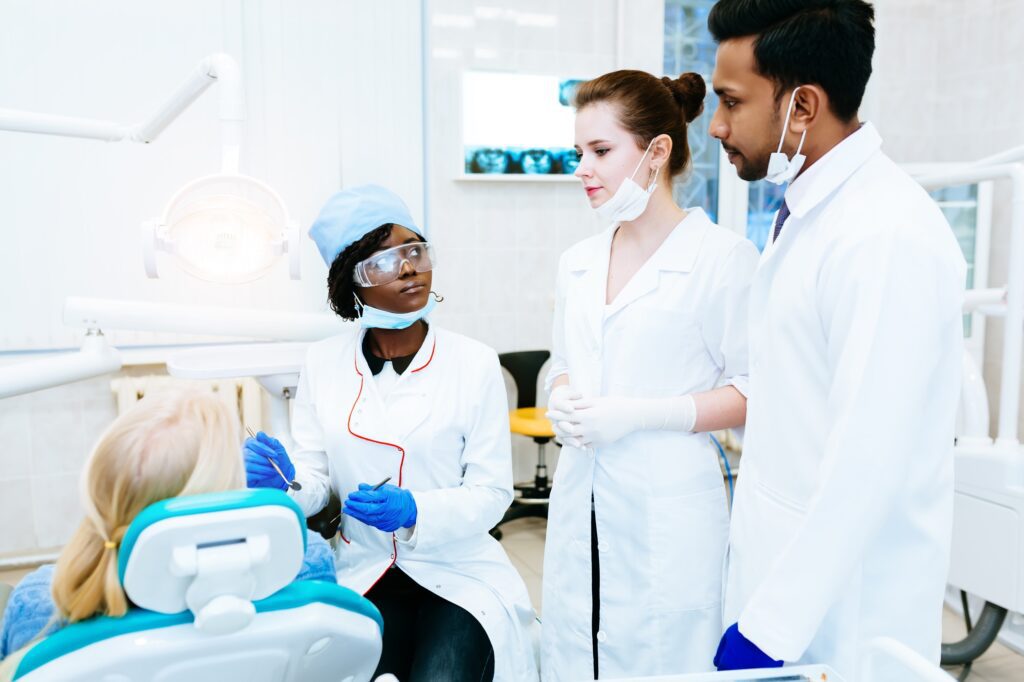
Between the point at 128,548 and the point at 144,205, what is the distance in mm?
2370

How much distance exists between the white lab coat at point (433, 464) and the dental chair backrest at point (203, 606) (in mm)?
568

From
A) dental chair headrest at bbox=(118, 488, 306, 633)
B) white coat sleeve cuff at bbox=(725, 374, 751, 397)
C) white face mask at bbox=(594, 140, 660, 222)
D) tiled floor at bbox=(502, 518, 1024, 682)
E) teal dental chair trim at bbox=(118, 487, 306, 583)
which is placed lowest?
tiled floor at bbox=(502, 518, 1024, 682)

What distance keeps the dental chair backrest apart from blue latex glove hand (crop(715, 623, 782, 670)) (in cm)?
54

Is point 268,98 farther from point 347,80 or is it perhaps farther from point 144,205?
point 144,205

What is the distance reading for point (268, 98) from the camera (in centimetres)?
293

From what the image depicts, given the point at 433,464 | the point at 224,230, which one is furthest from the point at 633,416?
the point at 224,230

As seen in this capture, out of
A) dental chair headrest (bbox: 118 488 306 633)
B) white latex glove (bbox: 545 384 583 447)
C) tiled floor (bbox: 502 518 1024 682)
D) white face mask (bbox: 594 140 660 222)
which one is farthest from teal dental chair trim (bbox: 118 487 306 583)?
tiled floor (bbox: 502 518 1024 682)

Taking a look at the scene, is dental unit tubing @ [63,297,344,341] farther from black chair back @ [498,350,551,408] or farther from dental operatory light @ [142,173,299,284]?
black chair back @ [498,350,551,408]

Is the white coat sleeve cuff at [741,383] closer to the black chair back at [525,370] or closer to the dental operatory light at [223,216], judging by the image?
the dental operatory light at [223,216]

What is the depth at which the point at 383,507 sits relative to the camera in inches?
51.6

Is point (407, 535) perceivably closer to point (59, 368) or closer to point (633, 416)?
point (633, 416)

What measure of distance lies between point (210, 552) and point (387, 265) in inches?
33.6

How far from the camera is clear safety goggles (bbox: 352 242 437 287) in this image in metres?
1.54

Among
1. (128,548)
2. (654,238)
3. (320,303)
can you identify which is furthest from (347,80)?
(128,548)
